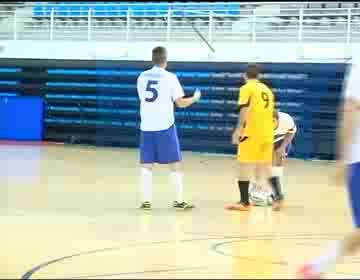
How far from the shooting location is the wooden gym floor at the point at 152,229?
5.54 m

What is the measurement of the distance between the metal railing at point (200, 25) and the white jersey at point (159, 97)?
10.7 m

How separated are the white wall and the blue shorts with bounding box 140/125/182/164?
10589mm

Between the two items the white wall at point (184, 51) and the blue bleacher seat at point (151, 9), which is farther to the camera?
the blue bleacher seat at point (151, 9)

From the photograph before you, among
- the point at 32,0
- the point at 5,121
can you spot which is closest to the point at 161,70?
the point at 5,121

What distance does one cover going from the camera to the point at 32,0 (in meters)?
28.3

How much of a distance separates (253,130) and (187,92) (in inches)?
470

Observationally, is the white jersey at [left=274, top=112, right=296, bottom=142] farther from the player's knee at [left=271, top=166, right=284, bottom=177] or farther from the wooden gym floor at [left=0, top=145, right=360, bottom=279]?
the wooden gym floor at [left=0, top=145, right=360, bottom=279]

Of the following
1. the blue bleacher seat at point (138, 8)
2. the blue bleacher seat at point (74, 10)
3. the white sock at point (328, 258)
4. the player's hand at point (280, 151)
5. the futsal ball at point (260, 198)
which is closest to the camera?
the white sock at point (328, 258)

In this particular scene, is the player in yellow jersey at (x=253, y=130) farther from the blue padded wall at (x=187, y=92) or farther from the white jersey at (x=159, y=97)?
the blue padded wall at (x=187, y=92)

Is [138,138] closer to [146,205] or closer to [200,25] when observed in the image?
[200,25]

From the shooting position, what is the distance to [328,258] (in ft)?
15.5

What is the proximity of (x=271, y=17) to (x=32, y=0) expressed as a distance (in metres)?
10.8

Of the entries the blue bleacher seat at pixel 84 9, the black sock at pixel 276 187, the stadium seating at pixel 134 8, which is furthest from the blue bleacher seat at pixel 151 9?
the black sock at pixel 276 187

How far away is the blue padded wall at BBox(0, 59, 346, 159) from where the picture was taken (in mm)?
19406
